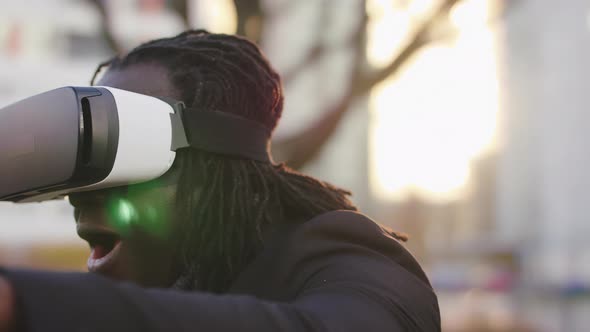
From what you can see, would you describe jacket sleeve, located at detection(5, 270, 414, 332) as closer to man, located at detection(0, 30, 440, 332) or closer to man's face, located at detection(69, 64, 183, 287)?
man, located at detection(0, 30, 440, 332)

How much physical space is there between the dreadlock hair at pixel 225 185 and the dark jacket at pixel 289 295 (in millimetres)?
74

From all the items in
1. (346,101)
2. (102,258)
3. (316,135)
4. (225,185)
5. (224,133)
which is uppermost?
(224,133)

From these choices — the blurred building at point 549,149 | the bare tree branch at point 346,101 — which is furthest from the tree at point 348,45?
the blurred building at point 549,149

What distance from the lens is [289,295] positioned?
1284 mm

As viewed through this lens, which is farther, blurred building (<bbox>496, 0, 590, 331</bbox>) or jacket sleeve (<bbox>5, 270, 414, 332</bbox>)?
blurred building (<bbox>496, 0, 590, 331</bbox>)

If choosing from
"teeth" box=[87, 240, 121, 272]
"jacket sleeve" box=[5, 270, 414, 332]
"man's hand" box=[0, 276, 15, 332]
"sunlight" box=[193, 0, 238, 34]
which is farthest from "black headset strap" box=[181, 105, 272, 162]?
"sunlight" box=[193, 0, 238, 34]

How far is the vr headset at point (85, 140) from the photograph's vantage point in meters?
1.26

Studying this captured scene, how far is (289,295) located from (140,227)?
329 millimetres

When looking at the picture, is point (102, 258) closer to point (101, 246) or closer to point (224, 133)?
point (101, 246)

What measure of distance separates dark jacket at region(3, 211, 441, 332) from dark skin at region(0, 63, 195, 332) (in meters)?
0.15

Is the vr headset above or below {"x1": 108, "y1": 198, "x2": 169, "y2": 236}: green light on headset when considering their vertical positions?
above

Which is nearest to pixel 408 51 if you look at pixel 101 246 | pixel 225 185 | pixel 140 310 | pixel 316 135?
pixel 316 135

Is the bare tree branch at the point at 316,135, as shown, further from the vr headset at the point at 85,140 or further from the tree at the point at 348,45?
the vr headset at the point at 85,140

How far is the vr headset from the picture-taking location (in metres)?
1.26
